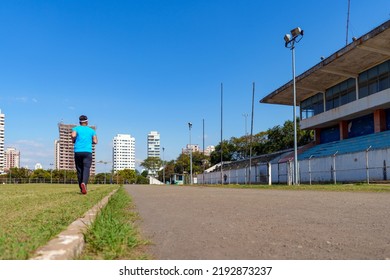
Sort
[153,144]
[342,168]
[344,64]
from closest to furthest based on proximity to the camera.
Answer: [342,168]
[344,64]
[153,144]

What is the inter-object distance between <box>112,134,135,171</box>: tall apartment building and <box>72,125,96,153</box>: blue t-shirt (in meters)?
184

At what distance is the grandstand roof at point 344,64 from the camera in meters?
25.3

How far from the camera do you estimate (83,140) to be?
777cm

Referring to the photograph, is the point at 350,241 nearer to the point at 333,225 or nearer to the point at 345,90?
the point at 333,225

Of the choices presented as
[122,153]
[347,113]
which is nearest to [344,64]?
[347,113]

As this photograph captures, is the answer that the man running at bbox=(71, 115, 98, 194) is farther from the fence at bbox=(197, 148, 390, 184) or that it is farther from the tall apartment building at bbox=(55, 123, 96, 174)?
the tall apartment building at bbox=(55, 123, 96, 174)

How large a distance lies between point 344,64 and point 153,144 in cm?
16392

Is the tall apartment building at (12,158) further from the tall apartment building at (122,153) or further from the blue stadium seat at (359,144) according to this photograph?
the blue stadium seat at (359,144)

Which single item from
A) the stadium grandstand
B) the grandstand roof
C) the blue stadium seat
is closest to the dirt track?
the stadium grandstand

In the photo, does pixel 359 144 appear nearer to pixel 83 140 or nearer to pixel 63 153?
pixel 83 140

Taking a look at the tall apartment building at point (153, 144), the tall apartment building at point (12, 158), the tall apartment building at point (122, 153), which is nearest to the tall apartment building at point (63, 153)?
the tall apartment building at point (12, 158)

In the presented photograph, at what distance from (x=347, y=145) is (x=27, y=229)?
1226 inches
